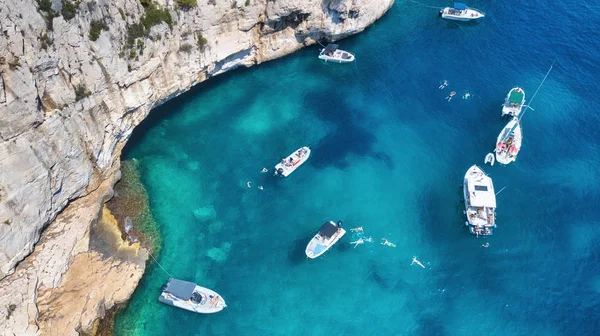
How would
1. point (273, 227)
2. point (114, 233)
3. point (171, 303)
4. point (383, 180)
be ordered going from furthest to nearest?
point (383, 180) < point (273, 227) < point (114, 233) < point (171, 303)

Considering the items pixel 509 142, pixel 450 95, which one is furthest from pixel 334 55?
pixel 509 142

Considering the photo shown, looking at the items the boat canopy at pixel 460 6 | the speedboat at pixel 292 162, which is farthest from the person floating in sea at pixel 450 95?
the speedboat at pixel 292 162

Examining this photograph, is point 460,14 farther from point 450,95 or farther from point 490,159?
point 490,159

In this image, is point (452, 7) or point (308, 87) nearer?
point (308, 87)

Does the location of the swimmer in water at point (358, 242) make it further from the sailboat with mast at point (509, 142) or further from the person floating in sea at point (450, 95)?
the person floating in sea at point (450, 95)

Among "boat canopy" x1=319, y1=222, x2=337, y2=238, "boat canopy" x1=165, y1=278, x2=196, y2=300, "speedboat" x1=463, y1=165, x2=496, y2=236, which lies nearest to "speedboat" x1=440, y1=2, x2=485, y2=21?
"speedboat" x1=463, y1=165, x2=496, y2=236

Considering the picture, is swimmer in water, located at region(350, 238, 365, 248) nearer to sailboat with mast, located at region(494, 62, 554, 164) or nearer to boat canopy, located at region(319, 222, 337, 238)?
boat canopy, located at region(319, 222, 337, 238)

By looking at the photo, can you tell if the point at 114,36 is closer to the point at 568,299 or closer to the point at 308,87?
the point at 308,87

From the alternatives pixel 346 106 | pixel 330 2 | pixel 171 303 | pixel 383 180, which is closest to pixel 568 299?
pixel 383 180
